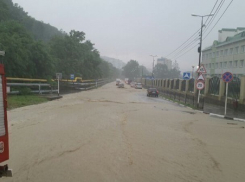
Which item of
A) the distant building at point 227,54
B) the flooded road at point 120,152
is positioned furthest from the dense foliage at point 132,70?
the flooded road at point 120,152

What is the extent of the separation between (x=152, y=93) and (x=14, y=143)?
27372 millimetres

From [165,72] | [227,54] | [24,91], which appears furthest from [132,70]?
[24,91]

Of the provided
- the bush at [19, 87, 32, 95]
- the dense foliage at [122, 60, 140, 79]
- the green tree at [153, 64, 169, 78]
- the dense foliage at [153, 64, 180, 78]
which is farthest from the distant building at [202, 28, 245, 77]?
the dense foliage at [122, 60, 140, 79]

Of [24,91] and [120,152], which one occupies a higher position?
[24,91]

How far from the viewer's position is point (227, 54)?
6072 cm

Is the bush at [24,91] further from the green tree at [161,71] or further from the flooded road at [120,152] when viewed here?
the green tree at [161,71]

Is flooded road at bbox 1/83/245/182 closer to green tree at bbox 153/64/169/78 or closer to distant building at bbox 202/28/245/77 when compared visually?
distant building at bbox 202/28/245/77

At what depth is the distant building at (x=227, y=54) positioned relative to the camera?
177 ft

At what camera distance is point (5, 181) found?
4656 millimetres

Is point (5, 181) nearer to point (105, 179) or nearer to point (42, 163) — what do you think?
point (42, 163)

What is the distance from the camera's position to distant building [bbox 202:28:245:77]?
5397 cm

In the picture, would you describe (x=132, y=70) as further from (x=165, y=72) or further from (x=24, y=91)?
(x=24, y=91)

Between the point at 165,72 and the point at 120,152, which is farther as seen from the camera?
the point at 165,72

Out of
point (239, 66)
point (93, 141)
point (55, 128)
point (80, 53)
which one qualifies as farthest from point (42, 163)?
point (239, 66)
